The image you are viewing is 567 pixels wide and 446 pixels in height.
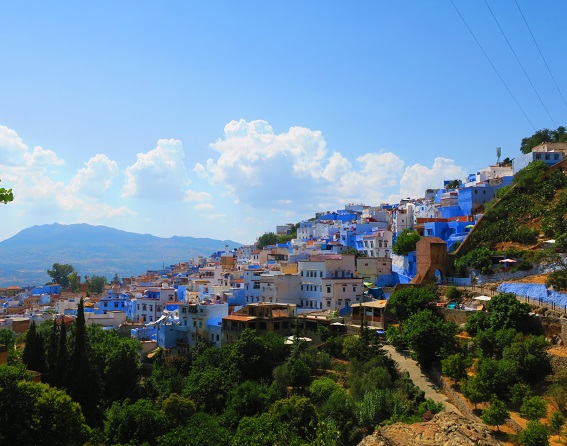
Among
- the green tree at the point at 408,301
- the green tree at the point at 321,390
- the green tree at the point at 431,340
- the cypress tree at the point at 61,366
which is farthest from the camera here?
the green tree at the point at 408,301

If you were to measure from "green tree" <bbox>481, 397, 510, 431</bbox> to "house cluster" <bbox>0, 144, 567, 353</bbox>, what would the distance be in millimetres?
12944

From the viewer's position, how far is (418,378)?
27156mm

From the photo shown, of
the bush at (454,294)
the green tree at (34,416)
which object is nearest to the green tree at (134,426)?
the green tree at (34,416)

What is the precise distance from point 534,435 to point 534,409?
2026 mm

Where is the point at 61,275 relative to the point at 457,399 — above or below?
above

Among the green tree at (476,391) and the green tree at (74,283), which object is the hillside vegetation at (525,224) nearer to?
the green tree at (476,391)

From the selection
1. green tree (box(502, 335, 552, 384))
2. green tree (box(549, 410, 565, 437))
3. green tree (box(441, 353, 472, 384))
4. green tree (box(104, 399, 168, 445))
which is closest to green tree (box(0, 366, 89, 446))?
green tree (box(104, 399, 168, 445))

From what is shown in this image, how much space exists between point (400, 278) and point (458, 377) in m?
18.9

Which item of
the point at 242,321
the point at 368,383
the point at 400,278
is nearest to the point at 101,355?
the point at 242,321

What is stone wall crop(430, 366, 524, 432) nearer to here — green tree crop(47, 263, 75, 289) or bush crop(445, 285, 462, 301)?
bush crop(445, 285, 462, 301)

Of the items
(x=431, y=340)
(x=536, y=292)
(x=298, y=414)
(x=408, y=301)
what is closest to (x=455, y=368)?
(x=431, y=340)

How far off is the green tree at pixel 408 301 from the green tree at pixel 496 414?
11154 mm

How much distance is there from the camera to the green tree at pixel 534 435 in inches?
725

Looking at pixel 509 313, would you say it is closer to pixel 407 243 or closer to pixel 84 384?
pixel 407 243
